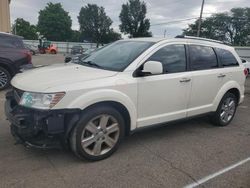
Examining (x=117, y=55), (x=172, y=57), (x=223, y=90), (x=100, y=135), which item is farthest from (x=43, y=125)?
(x=223, y=90)

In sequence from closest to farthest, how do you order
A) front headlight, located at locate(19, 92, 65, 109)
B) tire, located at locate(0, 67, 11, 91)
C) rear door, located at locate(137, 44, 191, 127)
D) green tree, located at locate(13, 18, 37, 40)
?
front headlight, located at locate(19, 92, 65, 109) → rear door, located at locate(137, 44, 191, 127) → tire, located at locate(0, 67, 11, 91) → green tree, located at locate(13, 18, 37, 40)

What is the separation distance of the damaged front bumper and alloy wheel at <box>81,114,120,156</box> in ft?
0.84

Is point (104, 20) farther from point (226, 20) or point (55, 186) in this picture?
point (55, 186)

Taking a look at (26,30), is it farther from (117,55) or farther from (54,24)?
(117,55)

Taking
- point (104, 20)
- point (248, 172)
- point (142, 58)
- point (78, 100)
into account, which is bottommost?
point (248, 172)

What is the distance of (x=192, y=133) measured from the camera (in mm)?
5289

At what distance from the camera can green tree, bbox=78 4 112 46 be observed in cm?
6412

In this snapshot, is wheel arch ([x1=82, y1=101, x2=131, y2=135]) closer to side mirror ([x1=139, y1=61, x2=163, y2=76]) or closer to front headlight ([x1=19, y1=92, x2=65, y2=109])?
front headlight ([x1=19, y1=92, x2=65, y2=109])

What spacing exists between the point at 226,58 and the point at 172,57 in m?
1.61

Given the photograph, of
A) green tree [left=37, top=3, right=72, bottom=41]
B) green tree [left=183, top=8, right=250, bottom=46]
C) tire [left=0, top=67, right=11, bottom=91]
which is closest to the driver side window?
tire [left=0, top=67, right=11, bottom=91]

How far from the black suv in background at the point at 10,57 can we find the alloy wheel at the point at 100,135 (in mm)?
5341

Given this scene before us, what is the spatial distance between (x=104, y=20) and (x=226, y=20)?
2892 cm

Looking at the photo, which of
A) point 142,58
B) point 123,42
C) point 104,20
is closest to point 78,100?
point 142,58

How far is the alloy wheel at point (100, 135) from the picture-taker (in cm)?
373
